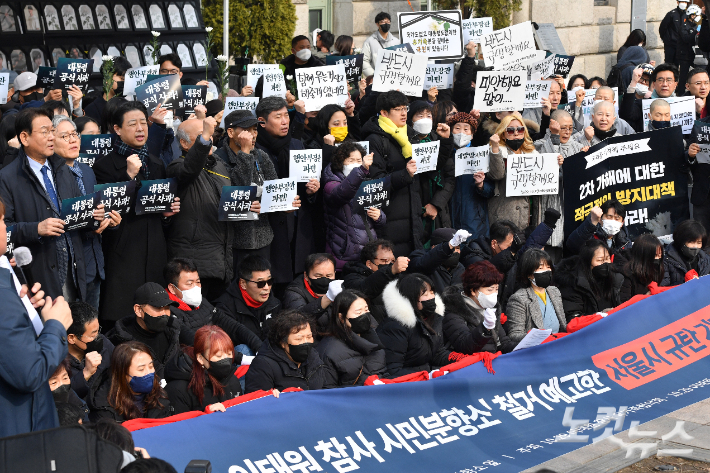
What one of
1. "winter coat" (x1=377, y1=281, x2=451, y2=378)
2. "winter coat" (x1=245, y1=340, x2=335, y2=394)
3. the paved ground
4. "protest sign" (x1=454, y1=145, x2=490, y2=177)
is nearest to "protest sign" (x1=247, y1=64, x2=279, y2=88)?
"protest sign" (x1=454, y1=145, x2=490, y2=177)

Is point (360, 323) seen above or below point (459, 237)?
below

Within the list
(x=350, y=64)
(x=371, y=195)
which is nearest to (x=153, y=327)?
(x=371, y=195)

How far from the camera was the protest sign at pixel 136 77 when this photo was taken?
9719 millimetres

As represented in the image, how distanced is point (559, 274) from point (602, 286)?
1.20 ft

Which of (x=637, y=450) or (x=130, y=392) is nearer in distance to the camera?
(x=130, y=392)

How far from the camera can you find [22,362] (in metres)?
4.00

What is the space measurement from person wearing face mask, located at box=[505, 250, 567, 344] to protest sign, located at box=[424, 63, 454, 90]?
4066mm

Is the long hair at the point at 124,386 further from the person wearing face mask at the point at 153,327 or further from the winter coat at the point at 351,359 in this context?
the winter coat at the point at 351,359

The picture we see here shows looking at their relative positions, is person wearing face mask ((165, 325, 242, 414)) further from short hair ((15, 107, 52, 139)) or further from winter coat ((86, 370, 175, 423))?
short hair ((15, 107, 52, 139))

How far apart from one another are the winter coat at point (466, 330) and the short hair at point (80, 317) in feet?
8.13

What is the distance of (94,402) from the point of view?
5.82 m

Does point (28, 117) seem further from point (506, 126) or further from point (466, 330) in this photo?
point (506, 126)

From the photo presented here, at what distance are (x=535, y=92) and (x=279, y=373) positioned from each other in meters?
5.60

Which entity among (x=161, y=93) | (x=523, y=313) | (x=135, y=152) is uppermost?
(x=161, y=93)
